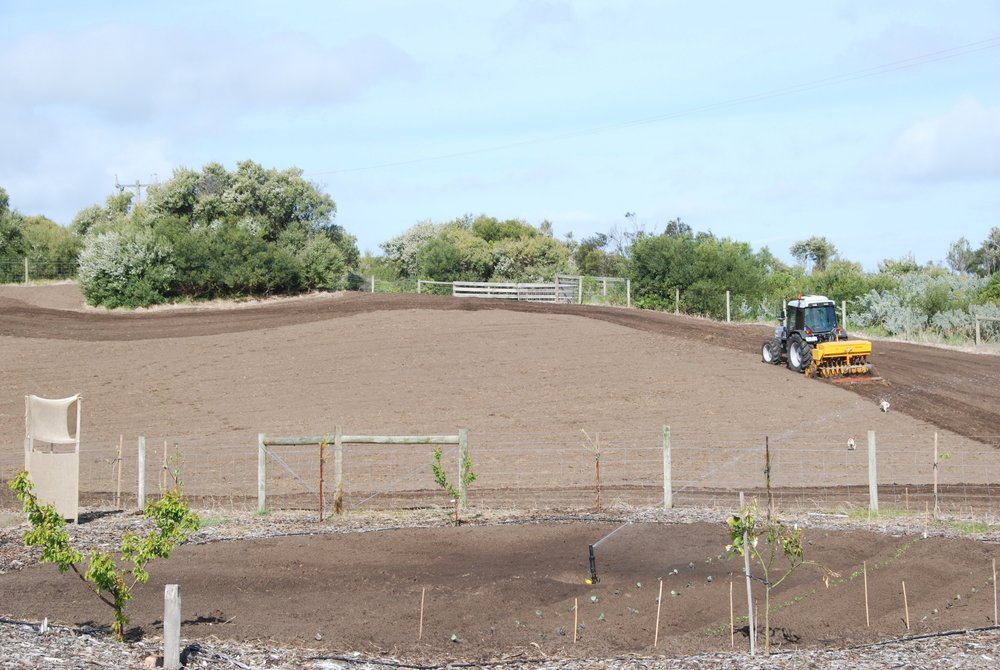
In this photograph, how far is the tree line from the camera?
48500mm

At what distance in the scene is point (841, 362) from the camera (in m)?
34.2

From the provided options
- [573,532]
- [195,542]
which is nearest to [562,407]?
[573,532]

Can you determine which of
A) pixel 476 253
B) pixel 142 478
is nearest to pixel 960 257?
pixel 476 253

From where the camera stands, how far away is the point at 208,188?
61.7 meters

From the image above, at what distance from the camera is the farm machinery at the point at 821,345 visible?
1312 inches

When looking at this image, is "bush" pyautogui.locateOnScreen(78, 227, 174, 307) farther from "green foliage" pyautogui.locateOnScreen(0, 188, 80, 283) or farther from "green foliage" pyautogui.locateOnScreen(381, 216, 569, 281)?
"green foliage" pyautogui.locateOnScreen(381, 216, 569, 281)

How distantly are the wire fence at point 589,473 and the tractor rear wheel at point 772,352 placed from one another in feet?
28.2

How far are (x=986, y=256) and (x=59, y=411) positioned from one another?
98.4 meters

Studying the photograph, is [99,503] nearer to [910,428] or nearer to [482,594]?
[482,594]

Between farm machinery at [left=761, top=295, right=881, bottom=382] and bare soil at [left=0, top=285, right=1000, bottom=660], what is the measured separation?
0.91 meters

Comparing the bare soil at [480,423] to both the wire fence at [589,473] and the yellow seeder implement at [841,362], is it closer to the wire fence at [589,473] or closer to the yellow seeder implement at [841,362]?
the yellow seeder implement at [841,362]

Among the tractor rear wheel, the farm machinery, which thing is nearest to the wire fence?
the farm machinery

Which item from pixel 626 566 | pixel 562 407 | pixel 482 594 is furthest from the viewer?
pixel 562 407

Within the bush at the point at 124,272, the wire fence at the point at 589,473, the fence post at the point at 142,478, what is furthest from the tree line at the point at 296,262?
the fence post at the point at 142,478
